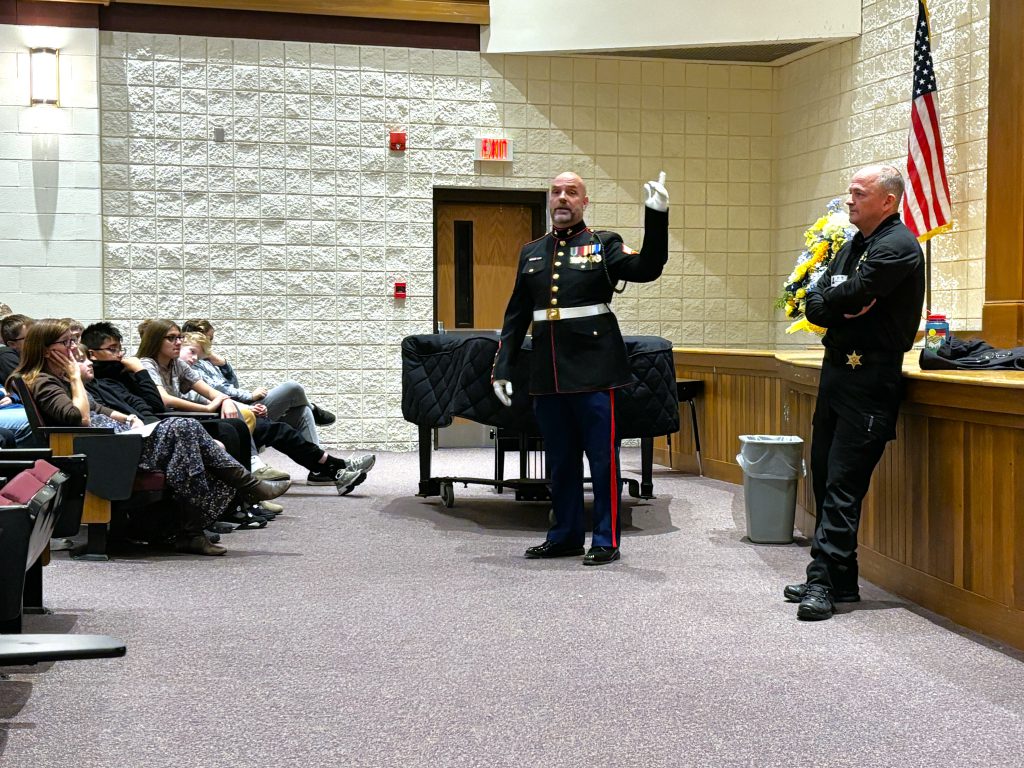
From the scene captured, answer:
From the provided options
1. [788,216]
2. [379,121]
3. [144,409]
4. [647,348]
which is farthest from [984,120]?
[144,409]

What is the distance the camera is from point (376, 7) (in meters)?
8.88

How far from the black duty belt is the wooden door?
5644 mm

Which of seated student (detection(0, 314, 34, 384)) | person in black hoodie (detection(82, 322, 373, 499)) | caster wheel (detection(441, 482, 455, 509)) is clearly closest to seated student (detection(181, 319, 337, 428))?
seated student (detection(0, 314, 34, 384))

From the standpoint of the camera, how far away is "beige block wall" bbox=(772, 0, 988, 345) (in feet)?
24.0

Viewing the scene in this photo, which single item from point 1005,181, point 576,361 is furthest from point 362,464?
point 1005,181

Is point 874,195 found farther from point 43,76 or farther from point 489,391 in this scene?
point 43,76

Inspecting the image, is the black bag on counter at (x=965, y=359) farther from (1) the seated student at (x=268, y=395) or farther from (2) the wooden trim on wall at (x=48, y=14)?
(2) the wooden trim on wall at (x=48, y=14)

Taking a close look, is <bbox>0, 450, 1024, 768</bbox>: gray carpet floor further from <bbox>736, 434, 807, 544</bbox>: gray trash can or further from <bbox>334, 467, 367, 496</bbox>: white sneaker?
<bbox>334, 467, 367, 496</bbox>: white sneaker

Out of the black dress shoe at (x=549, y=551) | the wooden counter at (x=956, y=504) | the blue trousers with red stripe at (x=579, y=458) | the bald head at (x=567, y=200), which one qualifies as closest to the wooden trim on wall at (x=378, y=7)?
the bald head at (x=567, y=200)

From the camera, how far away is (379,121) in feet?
29.6

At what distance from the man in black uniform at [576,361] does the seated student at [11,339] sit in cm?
301

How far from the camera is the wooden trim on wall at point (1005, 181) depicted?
643 cm

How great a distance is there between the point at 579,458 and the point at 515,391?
75cm

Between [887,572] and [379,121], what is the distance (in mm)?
6020
